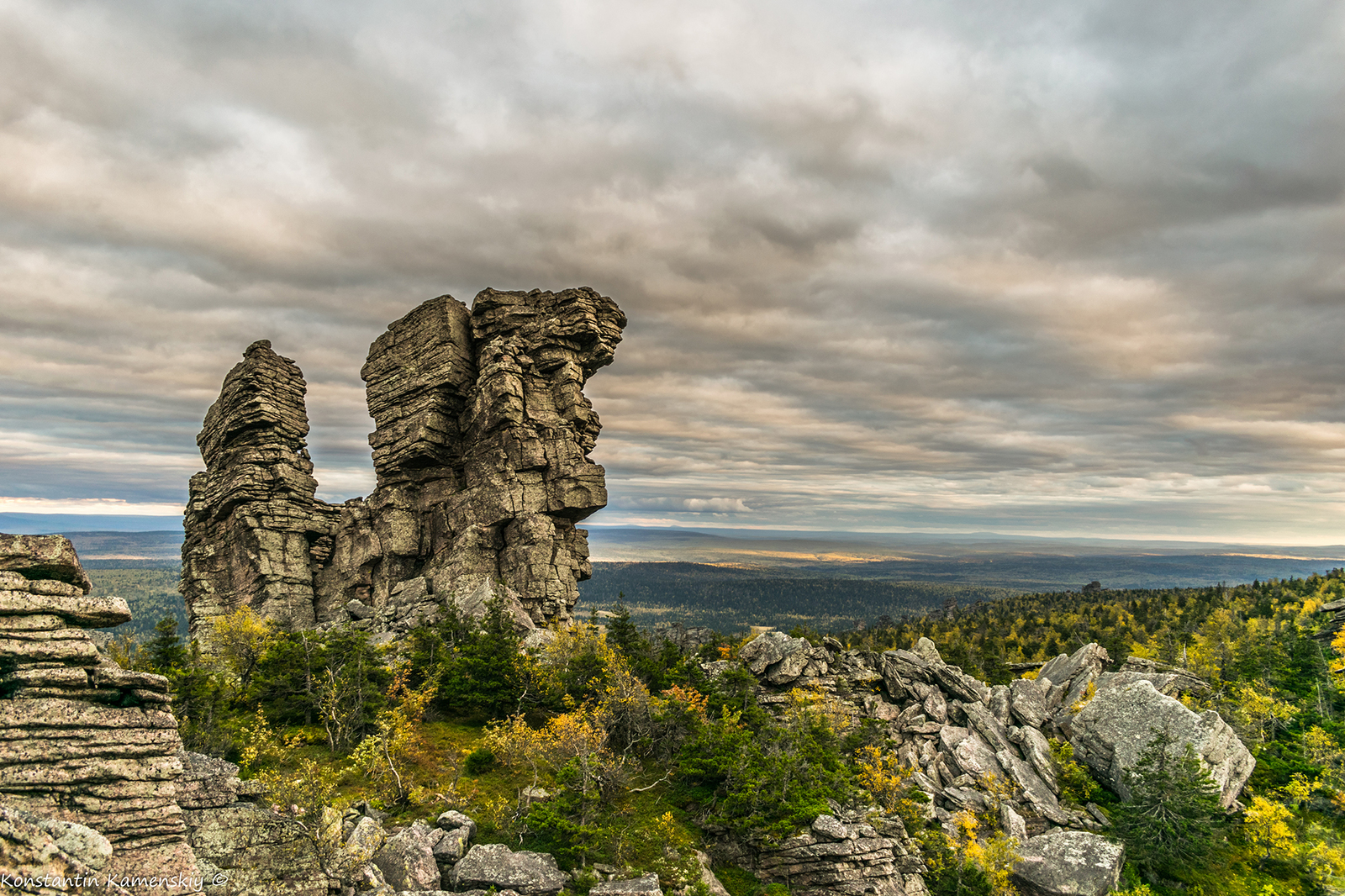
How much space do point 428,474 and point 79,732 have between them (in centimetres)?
5648

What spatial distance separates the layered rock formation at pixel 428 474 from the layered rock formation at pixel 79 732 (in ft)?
156

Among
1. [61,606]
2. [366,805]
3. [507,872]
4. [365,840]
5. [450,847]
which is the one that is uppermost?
[61,606]

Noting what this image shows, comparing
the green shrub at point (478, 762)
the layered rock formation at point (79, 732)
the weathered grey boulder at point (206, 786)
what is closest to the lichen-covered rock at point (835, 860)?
the green shrub at point (478, 762)

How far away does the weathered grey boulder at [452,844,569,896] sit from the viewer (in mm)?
26906

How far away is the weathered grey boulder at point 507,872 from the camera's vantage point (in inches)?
1059

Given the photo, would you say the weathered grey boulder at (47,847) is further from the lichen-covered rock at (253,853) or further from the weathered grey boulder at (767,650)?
the weathered grey boulder at (767,650)

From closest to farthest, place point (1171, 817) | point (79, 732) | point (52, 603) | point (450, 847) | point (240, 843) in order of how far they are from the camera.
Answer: point (79, 732) → point (52, 603) → point (240, 843) → point (450, 847) → point (1171, 817)

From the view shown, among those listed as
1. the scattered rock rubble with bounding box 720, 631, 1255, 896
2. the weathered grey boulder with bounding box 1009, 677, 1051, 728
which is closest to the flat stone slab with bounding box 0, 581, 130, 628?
the scattered rock rubble with bounding box 720, 631, 1255, 896

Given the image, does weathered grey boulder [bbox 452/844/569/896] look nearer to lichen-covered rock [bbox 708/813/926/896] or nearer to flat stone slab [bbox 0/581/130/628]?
lichen-covered rock [bbox 708/813/926/896]

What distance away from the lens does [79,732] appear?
1812cm

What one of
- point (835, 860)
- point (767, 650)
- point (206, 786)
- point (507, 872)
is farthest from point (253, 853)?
point (767, 650)

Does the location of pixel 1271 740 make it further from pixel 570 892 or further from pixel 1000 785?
pixel 570 892

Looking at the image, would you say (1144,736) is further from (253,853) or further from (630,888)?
(253,853)

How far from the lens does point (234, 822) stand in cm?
2295
